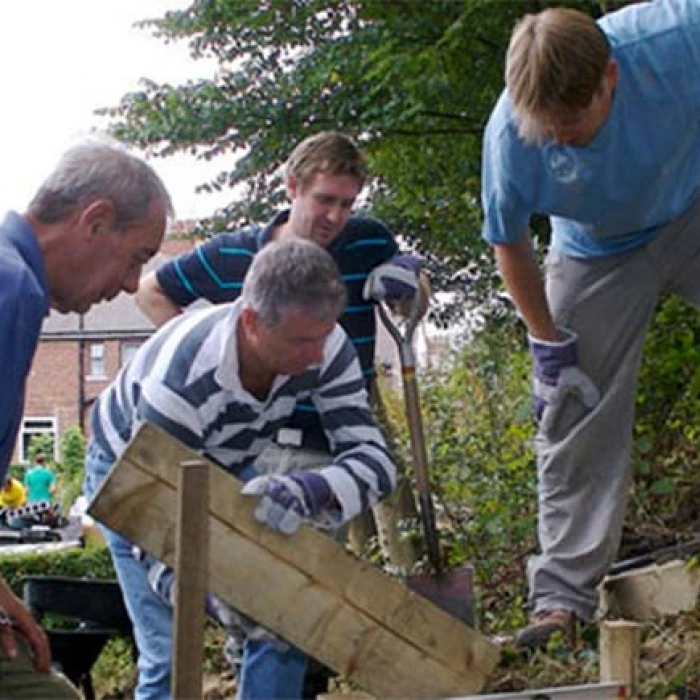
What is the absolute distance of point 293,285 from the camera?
3.25 meters

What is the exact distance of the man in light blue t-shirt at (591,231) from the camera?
12.6 ft

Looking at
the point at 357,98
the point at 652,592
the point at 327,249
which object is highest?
the point at 357,98

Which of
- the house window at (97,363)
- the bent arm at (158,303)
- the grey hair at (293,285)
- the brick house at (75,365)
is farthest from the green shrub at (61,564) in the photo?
Answer: the house window at (97,363)

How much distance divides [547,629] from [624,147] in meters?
1.34

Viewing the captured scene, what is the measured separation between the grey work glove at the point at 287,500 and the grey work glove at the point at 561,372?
3.91 feet

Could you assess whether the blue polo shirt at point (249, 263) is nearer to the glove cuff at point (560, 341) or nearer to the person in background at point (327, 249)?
the person in background at point (327, 249)

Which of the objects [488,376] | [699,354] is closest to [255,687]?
[699,354]

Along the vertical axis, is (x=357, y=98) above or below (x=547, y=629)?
above

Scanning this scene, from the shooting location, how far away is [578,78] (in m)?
3.72

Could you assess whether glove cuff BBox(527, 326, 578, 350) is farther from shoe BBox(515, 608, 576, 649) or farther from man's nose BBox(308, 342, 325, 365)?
man's nose BBox(308, 342, 325, 365)

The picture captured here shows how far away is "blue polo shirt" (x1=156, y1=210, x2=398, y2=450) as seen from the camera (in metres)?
Answer: 4.55

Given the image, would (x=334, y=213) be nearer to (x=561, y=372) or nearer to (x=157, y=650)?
(x=561, y=372)

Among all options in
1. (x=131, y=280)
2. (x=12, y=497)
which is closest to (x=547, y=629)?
(x=131, y=280)

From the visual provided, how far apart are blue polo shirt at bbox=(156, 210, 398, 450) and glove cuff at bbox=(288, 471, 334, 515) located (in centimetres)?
129
